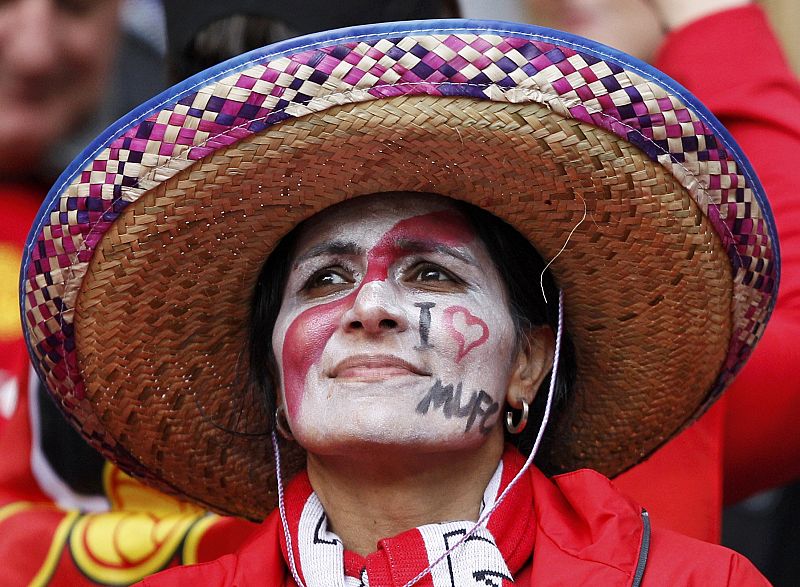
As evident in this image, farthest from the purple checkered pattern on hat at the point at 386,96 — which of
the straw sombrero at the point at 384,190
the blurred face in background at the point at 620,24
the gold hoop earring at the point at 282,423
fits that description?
the blurred face in background at the point at 620,24

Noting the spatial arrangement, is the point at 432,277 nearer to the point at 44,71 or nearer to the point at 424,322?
the point at 424,322

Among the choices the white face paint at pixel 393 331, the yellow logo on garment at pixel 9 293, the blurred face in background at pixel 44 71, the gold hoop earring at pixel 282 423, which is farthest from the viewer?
the blurred face in background at pixel 44 71

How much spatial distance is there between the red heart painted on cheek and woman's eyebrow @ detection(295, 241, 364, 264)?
188 millimetres

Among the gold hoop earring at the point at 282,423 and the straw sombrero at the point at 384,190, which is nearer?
the straw sombrero at the point at 384,190

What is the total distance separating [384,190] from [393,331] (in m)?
0.23

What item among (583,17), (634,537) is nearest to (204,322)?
(634,537)

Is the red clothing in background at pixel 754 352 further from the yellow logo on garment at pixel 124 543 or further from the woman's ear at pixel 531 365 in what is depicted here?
the yellow logo on garment at pixel 124 543

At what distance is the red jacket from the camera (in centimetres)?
190

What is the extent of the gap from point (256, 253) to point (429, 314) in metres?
0.35

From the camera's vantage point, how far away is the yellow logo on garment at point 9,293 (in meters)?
3.03

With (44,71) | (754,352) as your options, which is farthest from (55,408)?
(754,352)

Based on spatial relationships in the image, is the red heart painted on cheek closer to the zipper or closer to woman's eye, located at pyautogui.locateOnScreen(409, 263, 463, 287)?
woman's eye, located at pyautogui.locateOnScreen(409, 263, 463, 287)

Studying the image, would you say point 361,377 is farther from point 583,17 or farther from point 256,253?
point 583,17

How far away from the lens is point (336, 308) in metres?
2.09
